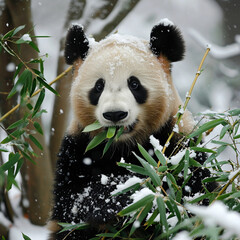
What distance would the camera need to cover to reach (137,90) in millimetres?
2064

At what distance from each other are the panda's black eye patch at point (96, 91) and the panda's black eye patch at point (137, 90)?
0.14 m

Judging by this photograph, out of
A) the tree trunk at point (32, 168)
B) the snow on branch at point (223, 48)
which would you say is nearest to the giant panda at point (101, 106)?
the tree trunk at point (32, 168)

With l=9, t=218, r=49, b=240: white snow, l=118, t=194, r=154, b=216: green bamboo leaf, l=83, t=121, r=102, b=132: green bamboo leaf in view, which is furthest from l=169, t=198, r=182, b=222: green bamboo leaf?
l=9, t=218, r=49, b=240: white snow

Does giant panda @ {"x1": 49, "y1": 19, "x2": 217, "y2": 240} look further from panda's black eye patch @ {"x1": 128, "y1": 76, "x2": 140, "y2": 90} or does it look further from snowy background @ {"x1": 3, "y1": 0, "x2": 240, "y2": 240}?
snowy background @ {"x1": 3, "y1": 0, "x2": 240, "y2": 240}

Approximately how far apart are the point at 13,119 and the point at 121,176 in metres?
1.93

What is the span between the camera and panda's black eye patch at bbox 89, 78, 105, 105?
2.06 m

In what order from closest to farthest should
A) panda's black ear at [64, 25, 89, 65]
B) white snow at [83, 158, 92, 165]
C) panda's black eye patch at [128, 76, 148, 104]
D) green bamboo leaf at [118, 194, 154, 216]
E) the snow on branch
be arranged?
green bamboo leaf at [118, 194, 154, 216]
panda's black eye patch at [128, 76, 148, 104]
white snow at [83, 158, 92, 165]
panda's black ear at [64, 25, 89, 65]
the snow on branch

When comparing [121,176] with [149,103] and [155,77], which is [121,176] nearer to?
[149,103]

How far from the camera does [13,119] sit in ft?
12.1

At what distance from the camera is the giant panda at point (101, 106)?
199cm

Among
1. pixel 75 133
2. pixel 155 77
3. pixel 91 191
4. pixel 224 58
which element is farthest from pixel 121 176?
pixel 224 58

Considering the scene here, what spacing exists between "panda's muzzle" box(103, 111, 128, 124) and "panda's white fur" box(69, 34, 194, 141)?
0.11 metres

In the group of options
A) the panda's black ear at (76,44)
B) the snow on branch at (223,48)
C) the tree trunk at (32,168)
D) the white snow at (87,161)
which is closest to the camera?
the white snow at (87,161)

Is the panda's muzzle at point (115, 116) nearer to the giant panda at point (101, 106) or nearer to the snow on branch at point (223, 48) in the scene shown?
the giant panda at point (101, 106)
